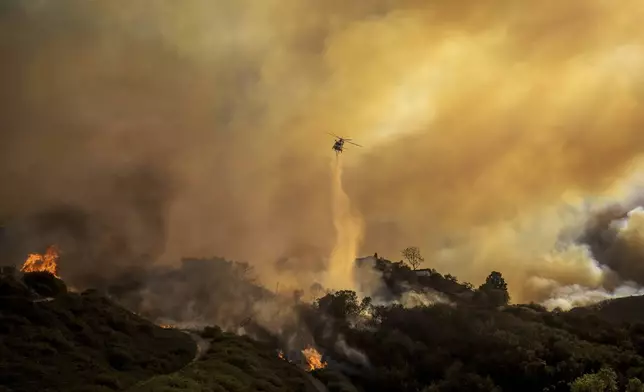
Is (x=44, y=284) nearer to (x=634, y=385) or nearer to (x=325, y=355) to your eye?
(x=325, y=355)

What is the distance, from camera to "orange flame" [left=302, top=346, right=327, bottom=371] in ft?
616

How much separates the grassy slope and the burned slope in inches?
294

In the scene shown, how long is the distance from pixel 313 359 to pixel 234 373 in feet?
230

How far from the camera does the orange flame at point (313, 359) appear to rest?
616 ft

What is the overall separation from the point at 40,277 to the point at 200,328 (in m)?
53.8

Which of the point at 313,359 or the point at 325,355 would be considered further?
the point at 325,355

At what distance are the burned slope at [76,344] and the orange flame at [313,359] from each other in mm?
52331

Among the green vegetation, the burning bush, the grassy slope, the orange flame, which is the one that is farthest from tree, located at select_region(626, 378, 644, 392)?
the burning bush

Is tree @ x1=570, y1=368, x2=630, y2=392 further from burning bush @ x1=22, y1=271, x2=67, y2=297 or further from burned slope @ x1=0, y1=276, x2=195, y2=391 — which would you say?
burning bush @ x1=22, y1=271, x2=67, y2=297

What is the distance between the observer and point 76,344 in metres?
120

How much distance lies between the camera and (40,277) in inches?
6043

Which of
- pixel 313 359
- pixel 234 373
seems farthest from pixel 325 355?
pixel 234 373

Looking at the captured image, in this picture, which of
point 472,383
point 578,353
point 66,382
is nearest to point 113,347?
point 66,382

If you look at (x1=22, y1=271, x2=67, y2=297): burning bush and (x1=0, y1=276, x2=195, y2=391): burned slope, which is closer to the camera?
(x1=0, y1=276, x2=195, y2=391): burned slope
